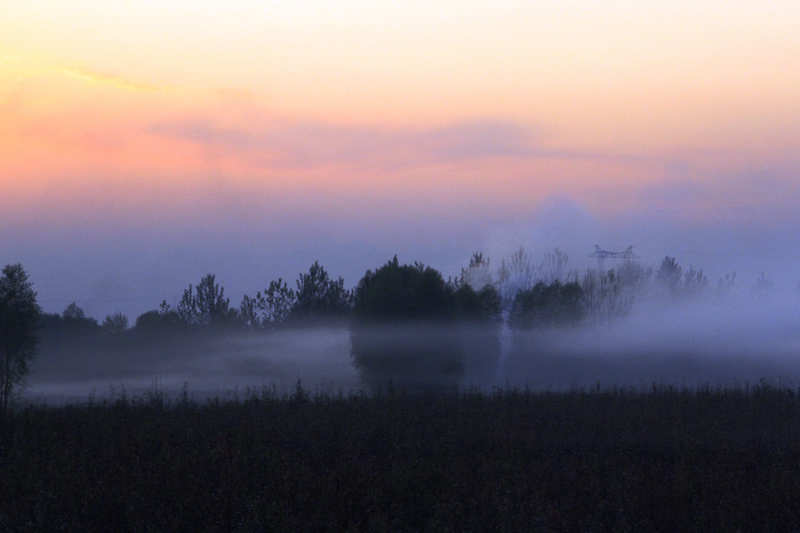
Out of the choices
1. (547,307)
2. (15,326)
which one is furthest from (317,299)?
(15,326)

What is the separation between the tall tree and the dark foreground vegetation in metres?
3.51

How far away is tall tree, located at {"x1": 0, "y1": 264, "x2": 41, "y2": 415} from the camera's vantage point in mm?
21047

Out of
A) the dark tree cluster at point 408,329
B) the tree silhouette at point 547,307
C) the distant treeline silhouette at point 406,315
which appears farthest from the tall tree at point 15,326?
the tree silhouette at point 547,307

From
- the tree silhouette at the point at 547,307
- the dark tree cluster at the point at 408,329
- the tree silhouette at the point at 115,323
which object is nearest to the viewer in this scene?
the dark tree cluster at the point at 408,329

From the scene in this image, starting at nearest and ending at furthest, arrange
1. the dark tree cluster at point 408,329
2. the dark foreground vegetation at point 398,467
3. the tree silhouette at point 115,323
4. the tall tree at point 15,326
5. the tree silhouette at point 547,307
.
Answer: the dark foreground vegetation at point 398,467
the tall tree at point 15,326
the dark tree cluster at point 408,329
the tree silhouette at point 547,307
the tree silhouette at point 115,323

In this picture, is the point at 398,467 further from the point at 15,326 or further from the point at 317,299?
the point at 317,299

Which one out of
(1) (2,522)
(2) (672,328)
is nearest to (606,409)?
(1) (2,522)

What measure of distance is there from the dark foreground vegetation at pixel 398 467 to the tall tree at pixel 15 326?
11.5 feet

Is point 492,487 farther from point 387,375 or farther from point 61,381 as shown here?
point 61,381

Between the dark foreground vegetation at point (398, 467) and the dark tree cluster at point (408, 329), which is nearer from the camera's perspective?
the dark foreground vegetation at point (398, 467)

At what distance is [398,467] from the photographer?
11.6 meters

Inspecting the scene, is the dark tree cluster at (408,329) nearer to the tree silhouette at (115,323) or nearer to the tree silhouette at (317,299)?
the tree silhouette at (317,299)

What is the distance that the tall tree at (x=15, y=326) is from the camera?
21047 mm

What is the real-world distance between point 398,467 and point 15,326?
1405cm
